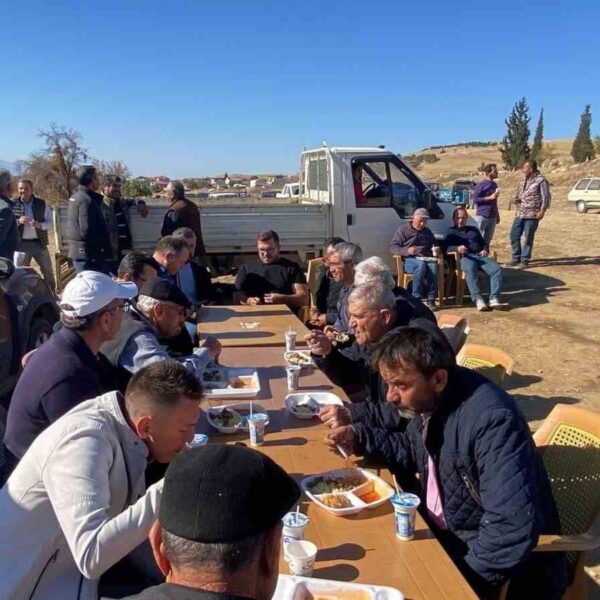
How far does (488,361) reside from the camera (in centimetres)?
398

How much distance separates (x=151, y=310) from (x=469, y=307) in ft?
21.2

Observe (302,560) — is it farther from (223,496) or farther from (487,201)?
(487,201)

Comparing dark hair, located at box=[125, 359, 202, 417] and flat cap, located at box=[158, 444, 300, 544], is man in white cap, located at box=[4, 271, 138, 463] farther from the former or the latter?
flat cap, located at box=[158, 444, 300, 544]

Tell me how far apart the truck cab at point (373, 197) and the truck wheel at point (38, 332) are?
4.60m

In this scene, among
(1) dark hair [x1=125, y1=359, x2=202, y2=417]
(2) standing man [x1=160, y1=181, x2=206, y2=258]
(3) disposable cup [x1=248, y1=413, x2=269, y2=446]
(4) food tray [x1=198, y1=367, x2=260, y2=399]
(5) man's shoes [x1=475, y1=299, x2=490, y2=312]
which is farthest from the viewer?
(5) man's shoes [x1=475, y1=299, x2=490, y2=312]

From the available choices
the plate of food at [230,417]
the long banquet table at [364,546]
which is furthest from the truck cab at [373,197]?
the long banquet table at [364,546]

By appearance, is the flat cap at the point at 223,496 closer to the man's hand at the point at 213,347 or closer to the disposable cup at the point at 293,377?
the disposable cup at the point at 293,377

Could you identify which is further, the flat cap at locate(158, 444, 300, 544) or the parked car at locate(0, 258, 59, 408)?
the parked car at locate(0, 258, 59, 408)

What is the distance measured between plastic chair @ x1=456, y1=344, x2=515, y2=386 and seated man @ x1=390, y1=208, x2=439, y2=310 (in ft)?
14.3

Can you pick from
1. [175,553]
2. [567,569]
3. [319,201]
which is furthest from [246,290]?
[175,553]

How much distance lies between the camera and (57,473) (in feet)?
5.76

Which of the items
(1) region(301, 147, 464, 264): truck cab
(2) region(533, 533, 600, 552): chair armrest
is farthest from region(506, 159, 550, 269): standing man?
(2) region(533, 533, 600, 552): chair armrest

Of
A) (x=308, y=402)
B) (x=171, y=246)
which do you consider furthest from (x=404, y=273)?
(x=308, y=402)

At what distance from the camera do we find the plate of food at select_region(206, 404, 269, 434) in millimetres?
2797
